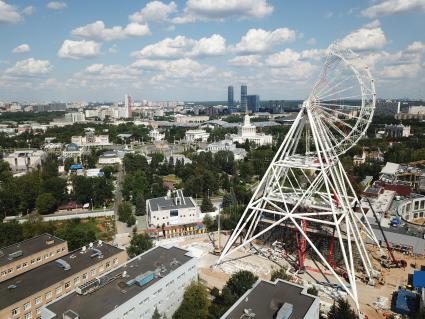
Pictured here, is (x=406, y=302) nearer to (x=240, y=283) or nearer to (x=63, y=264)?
(x=240, y=283)

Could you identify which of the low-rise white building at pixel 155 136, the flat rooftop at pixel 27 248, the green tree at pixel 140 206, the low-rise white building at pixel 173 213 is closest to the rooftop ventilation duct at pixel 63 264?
the flat rooftop at pixel 27 248

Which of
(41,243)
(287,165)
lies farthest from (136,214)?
(287,165)

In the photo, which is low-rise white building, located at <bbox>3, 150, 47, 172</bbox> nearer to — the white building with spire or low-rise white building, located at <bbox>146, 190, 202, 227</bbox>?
low-rise white building, located at <bbox>146, 190, 202, 227</bbox>

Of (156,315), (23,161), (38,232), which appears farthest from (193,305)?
(23,161)

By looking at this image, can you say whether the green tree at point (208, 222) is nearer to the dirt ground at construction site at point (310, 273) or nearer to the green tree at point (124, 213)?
the dirt ground at construction site at point (310, 273)

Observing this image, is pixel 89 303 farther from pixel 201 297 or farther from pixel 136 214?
pixel 136 214
